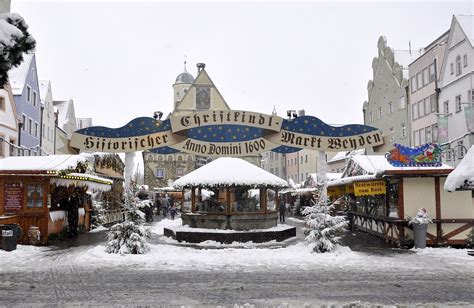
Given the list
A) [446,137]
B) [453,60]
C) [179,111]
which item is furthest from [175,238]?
[179,111]

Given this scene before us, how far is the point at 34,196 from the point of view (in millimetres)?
18891

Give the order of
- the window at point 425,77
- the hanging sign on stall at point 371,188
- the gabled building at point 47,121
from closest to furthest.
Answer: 1. the hanging sign on stall at point 371,188
2. the window at point 425,77
3. the gabled building at point 47,121

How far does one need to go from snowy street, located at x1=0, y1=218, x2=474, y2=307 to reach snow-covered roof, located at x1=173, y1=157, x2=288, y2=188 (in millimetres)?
3348

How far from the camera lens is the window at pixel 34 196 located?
18.8m

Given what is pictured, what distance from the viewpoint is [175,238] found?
20.0 m

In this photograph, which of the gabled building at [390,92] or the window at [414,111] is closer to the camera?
the window at [414,111]

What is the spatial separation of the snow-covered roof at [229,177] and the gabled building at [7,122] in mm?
15829

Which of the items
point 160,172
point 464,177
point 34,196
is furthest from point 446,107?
point 160,172

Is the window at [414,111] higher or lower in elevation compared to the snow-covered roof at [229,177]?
higher

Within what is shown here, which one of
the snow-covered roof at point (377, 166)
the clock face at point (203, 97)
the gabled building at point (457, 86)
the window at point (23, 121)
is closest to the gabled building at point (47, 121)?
the window at point (23, 121)

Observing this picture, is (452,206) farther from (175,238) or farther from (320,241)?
(175,238)

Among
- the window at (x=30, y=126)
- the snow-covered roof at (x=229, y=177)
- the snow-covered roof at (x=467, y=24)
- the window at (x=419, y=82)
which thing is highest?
the snow-covered roof at (x=467, y=24)

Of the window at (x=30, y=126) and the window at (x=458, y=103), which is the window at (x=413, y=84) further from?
the window at (x=30, y=126)

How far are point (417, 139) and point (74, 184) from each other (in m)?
29.6
